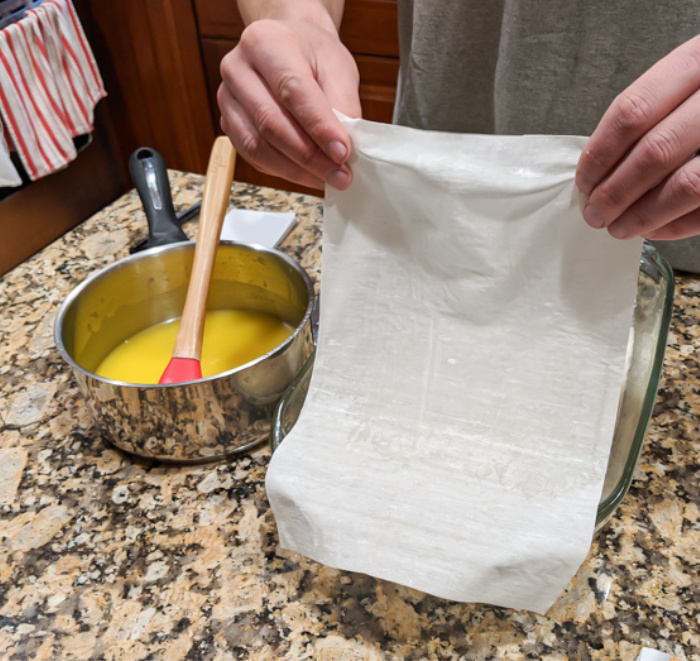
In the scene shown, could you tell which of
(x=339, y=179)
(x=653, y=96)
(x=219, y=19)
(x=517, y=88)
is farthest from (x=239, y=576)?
(x=219, y=19)

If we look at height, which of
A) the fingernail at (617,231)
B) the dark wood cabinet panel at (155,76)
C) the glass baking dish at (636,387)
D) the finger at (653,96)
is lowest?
the dark wood cabinet panel at (155,76)

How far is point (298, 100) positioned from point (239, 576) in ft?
1.14

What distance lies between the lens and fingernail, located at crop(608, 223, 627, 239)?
15.6 inches

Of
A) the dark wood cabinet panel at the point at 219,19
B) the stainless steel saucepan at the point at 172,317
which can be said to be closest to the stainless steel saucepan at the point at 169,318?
the stainless steel saucepan at the point at 172,317

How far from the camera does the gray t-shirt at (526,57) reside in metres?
0.61

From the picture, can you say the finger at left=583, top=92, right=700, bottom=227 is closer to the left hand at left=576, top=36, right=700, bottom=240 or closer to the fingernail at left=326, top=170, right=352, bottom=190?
the left hand at left=576, top=36, right=700, bottom=240

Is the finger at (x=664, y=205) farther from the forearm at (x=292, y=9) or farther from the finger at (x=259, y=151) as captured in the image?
the forearm at (x=292, y=9)

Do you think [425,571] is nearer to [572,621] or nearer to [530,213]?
[572,621]

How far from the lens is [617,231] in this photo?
0.40 metres

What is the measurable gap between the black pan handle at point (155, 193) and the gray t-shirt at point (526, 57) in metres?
0.32

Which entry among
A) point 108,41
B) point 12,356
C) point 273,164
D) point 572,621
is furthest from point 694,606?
point 108,41

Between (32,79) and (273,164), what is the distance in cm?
107

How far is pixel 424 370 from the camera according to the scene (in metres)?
0.50

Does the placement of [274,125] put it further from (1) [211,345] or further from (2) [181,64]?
(2) [181,64]
